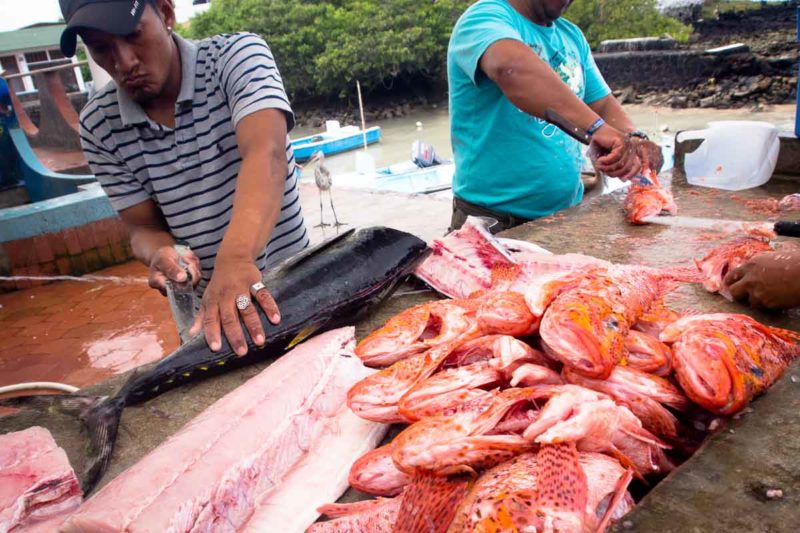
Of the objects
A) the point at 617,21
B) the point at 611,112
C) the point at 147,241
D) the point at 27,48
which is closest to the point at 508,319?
the point at 147,241

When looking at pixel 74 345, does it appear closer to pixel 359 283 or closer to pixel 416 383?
pixel 359 283

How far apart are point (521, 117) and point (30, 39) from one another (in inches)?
1608

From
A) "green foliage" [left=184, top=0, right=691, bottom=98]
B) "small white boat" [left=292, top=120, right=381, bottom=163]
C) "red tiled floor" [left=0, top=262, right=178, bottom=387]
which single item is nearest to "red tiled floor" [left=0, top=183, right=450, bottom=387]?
"red tiled floor" [left=0, top=262, right=178, bottom=387]

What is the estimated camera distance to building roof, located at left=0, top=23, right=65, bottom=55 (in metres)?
34.2

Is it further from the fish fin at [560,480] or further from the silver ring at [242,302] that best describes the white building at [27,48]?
the fish fin at [560,480]

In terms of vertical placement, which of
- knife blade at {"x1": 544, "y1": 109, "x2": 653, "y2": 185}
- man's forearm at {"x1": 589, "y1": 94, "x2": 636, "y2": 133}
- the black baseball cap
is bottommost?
man's forearm at {"x1": 589, "y1": 94, "x2": 636, "y2": 133}

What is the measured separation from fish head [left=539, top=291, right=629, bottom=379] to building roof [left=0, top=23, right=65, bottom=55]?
3964 centimetres

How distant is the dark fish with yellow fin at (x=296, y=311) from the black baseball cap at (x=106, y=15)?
3.77 feet

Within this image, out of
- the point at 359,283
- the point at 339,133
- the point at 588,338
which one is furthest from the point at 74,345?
the point at 339,133

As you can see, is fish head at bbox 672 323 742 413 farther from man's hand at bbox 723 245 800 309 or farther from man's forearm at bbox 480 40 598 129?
man's forearm at bbox 480 40 598 129

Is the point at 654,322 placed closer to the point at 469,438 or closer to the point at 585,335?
the point at 585,335

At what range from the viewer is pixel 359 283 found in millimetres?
2570

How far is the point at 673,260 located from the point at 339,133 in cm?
2106

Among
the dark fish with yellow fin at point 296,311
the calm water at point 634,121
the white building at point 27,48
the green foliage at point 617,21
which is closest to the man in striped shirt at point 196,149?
A: the dark fish with yellow fin at point 296,311
